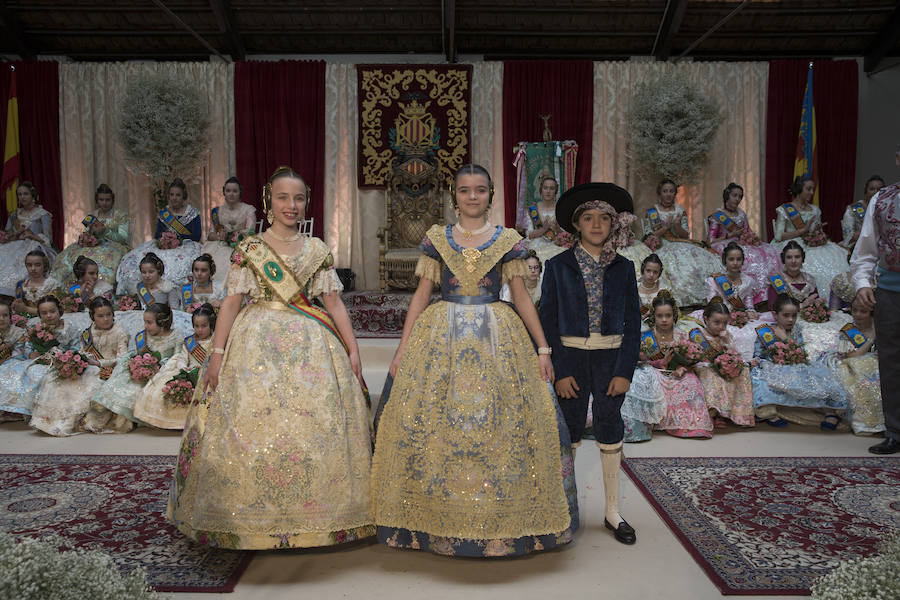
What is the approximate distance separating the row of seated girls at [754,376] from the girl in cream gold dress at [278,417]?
249 cm

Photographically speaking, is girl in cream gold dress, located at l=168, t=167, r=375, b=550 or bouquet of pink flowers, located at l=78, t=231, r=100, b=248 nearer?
girl in cream gold dress, located at l=168, t=167, r=375, b=550

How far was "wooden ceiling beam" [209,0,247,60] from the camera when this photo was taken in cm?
865

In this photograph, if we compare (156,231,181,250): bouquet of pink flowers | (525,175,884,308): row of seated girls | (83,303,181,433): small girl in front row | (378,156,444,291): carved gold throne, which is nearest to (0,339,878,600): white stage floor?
(83,303,181,433): small girl in front row

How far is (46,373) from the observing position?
524cm

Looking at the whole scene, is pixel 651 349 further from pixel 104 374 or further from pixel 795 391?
pixel 104 374

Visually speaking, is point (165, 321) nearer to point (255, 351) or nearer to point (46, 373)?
point (46, 373)

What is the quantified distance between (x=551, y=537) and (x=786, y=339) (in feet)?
11.1

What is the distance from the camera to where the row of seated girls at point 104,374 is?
5027 mm

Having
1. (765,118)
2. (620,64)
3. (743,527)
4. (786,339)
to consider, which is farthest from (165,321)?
(765,118)

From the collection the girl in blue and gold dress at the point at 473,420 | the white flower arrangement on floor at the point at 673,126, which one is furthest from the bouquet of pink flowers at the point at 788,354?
the white flower arrangement on floor at the point at 673,126

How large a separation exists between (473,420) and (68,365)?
12.0 ft

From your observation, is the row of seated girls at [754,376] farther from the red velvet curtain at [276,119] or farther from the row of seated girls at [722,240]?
the red velvet curtain at [276,119]

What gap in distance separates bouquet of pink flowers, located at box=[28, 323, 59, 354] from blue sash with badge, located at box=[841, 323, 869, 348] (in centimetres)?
604

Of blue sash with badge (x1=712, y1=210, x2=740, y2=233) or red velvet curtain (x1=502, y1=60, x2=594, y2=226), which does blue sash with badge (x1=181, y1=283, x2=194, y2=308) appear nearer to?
red velvet curtain (x1=502, y1=60, x2=594, y2=226)
